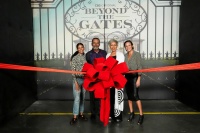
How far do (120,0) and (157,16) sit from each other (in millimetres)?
931

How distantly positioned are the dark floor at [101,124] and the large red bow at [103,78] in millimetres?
1149

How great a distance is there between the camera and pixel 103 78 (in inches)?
75.1

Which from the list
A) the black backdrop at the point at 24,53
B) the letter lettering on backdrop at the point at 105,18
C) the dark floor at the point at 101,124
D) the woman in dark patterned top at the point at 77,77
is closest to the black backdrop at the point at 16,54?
the black backdrop at the point at 24,53

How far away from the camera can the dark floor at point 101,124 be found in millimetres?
2982

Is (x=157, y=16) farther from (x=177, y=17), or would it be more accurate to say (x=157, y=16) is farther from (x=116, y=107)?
(x=116, y=107)

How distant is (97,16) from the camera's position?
4.70 meters

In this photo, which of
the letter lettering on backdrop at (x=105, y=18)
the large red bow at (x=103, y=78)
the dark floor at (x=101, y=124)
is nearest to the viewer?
the large red bow at (x=103, y=78)

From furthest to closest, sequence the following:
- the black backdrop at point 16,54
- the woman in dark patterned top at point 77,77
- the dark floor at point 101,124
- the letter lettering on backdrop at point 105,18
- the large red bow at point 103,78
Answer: the letter lettering on backdrop at point 105,18
the black backdrop at point 16,54
the woman in dark patterned top at point 77,77
the dark floor at point 101,124
the large red bow at point 103,78

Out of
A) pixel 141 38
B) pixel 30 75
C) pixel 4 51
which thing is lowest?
pixel 30 75

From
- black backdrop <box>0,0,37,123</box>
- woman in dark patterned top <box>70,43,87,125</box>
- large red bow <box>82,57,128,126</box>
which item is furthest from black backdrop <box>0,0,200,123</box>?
large red bow <box>82,57,128,126</box>

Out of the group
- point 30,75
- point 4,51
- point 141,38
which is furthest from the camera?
point 141,38

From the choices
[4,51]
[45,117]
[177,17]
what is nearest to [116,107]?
[45,117]

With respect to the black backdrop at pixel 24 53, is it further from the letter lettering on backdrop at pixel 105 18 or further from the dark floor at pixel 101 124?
the letter lettering on backdrop at pixel 105 18

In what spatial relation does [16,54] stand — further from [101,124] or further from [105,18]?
[105,18]
